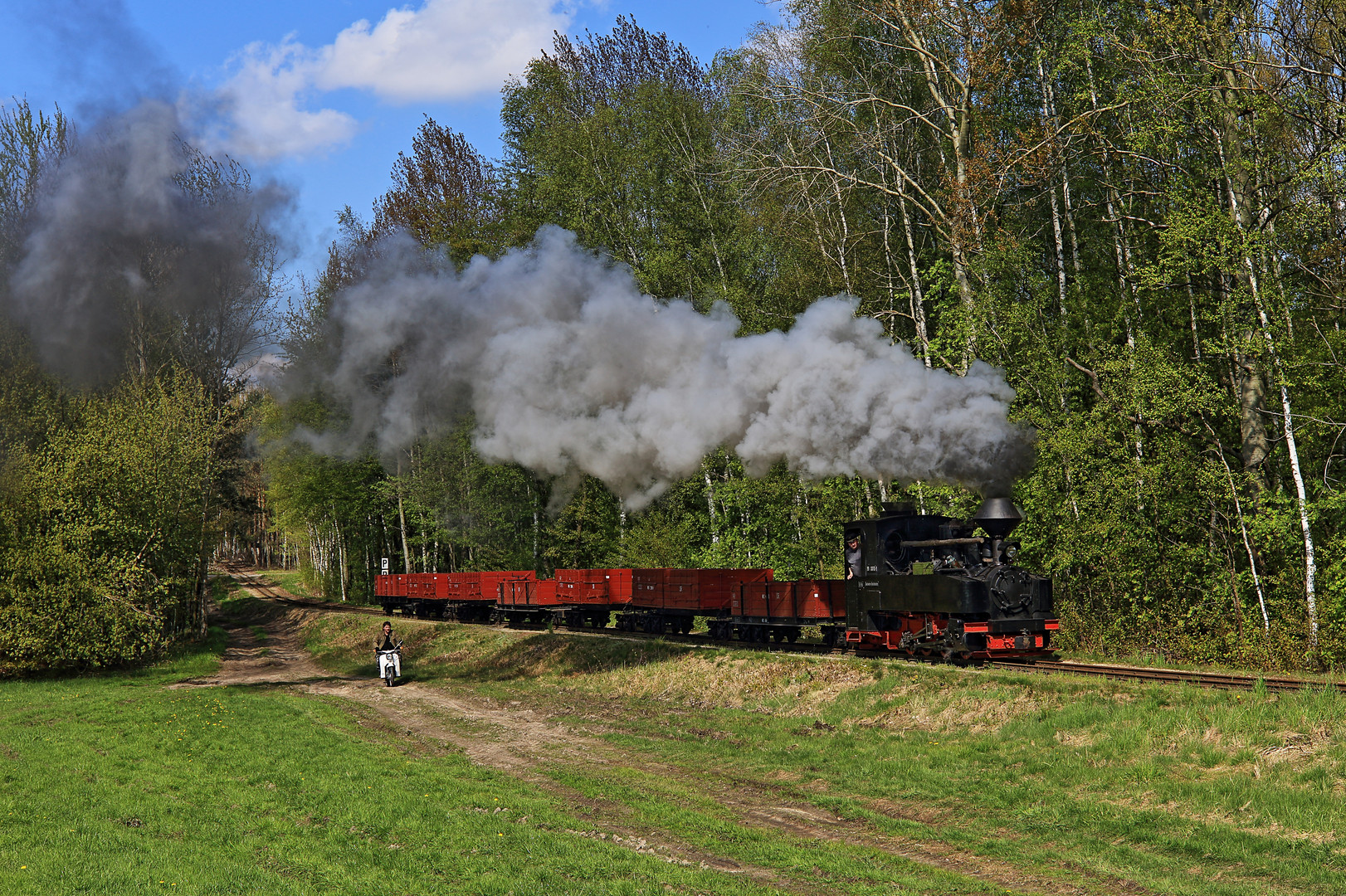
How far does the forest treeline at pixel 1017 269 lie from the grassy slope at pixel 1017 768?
5.64 m

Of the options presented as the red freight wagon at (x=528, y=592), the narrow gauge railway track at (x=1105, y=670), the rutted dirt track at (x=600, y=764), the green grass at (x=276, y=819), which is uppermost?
the red freight wagon at (x=528, y=592)

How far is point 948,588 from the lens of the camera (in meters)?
17.7

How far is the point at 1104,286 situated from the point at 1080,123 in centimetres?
469

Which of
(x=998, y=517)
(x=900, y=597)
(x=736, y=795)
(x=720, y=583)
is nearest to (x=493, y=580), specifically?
(x=720, y=583)

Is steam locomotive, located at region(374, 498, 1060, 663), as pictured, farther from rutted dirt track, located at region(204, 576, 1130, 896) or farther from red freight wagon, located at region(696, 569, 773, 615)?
rutted dirt track, located at region(204, 576, 1130, 896)

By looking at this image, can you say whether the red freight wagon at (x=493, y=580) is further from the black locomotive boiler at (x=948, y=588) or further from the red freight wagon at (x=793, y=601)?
the black locomotive boiler at (x=948, y=588)

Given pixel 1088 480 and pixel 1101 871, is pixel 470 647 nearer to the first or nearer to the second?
pixel 1088 480

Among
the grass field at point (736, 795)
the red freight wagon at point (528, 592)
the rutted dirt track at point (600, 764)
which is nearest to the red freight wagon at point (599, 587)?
the red freight wagon at point (528, 592)

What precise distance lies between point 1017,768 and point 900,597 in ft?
18.4

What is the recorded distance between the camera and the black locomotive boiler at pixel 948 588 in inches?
691

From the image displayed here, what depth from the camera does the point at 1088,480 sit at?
68.5 ft

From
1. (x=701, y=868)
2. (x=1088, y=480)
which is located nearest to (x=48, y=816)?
(x=701, y=868)

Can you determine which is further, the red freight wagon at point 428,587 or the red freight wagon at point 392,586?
the red freight wagon at point 392,586

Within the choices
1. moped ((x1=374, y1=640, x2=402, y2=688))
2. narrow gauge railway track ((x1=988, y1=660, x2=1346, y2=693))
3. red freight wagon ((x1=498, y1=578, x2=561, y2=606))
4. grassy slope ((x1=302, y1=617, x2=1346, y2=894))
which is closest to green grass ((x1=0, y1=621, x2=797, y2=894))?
grassy slope ((x1=302, y1=617, x2=1346, y2=894))
